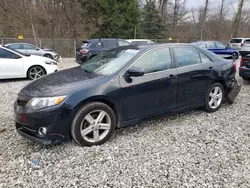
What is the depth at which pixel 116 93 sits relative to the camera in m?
3.17

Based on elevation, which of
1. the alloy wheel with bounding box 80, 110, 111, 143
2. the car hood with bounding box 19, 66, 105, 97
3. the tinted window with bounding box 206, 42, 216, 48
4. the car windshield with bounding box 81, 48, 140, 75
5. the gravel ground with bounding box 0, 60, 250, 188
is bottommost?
the gravel ground with bounding box 0, 60, 250, 188

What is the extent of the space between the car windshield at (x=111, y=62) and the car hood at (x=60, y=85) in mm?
195

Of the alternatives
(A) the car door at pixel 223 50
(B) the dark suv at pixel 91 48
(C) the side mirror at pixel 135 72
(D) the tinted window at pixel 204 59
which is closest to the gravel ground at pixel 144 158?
(C) the side mirror at pixel 135 72

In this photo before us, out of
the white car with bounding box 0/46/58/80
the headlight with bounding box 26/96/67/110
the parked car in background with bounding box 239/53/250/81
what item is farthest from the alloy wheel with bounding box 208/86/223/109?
the white car with bounding box 0/46/58/80

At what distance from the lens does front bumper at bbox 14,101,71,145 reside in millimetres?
2787

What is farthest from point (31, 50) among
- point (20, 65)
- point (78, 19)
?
point (78, 19)

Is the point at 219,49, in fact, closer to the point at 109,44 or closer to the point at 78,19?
the point at 109,44

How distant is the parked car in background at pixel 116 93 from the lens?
112 inches

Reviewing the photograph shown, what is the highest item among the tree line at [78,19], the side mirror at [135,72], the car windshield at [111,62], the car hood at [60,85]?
the tree line at [78,19]

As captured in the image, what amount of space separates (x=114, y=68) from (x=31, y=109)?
4.49 feet

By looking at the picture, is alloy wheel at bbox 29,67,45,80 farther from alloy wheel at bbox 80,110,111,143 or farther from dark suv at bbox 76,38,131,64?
alloy wheel at bbox 80,110,111,143

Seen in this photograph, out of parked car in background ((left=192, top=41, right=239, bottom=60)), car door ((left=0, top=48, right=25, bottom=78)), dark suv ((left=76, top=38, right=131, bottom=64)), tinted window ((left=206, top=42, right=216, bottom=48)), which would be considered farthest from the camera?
parked car in background ((left=192, top=41, right=239, bottom=60))

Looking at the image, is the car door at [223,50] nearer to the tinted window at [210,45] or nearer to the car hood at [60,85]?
the tinted window at [210,45]

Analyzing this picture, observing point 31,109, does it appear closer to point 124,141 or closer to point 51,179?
point 51,179
